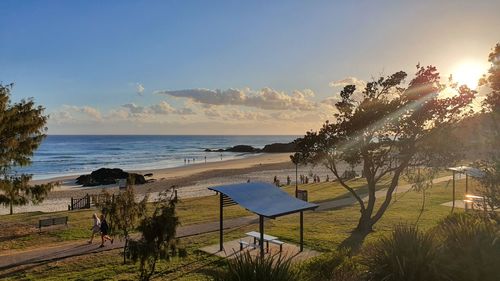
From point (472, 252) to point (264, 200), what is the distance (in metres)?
7.31

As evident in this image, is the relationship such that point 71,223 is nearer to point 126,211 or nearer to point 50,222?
point 50,222

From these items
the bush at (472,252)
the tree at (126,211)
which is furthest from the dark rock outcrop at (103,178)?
the bush at (472,252)

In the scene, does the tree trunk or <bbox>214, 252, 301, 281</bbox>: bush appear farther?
the tree trunk

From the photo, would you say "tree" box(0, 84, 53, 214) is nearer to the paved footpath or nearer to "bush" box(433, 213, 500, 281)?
the paved footpath

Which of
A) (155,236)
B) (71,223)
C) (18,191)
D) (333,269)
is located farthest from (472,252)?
(71,223)

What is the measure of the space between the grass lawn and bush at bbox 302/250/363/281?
148 inches

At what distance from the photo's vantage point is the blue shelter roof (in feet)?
42.4

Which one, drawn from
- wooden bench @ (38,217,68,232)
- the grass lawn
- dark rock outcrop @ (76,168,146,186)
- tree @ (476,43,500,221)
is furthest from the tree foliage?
dark rock outcrop @ (76,168,146,186)

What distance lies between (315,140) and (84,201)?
22.4 metres

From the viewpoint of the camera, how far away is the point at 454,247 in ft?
25.1

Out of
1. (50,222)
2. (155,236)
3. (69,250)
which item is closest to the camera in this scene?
(155,236)

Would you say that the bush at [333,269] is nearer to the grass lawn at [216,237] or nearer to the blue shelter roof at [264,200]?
the blue shelter roof at [264,200]

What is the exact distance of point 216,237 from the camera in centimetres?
1711

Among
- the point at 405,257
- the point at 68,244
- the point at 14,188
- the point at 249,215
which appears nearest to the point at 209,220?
the point at 249,215
